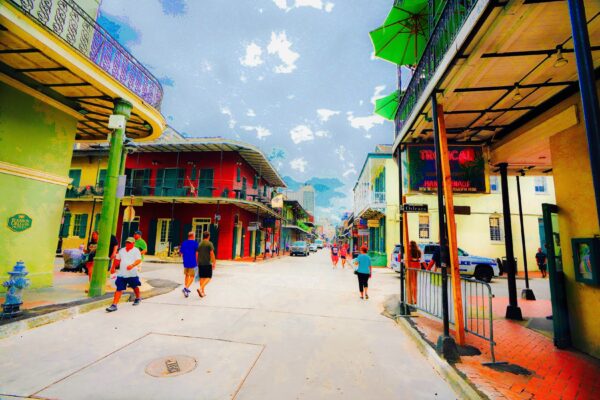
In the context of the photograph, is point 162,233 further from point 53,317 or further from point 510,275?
point 510,275

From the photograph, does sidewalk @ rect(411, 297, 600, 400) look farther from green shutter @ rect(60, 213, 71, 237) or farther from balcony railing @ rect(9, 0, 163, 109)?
green shutter @ rect(60, 213, 71, 237)

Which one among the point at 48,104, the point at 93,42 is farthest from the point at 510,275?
the point at 48,104

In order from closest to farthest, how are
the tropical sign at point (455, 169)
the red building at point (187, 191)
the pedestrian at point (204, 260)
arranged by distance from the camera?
the tropical sign at point (455, 169)
the pedestrian at point (204, 260)
the red building at point (187, 191)

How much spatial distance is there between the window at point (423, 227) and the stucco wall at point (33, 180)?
18.9 m

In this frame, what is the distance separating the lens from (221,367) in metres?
3.44

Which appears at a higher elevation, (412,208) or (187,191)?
(187,191)

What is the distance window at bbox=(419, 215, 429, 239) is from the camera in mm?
18703

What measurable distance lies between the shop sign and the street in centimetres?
340

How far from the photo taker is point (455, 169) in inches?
225

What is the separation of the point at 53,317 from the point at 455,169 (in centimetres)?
828

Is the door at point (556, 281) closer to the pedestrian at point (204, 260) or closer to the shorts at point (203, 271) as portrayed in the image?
the pedestrian at point (204, 260)

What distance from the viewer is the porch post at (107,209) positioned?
652cm

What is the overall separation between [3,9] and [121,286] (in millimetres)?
5338

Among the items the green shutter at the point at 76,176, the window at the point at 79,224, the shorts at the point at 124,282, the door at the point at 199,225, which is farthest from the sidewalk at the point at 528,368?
the green shutter at the point at 76,176
